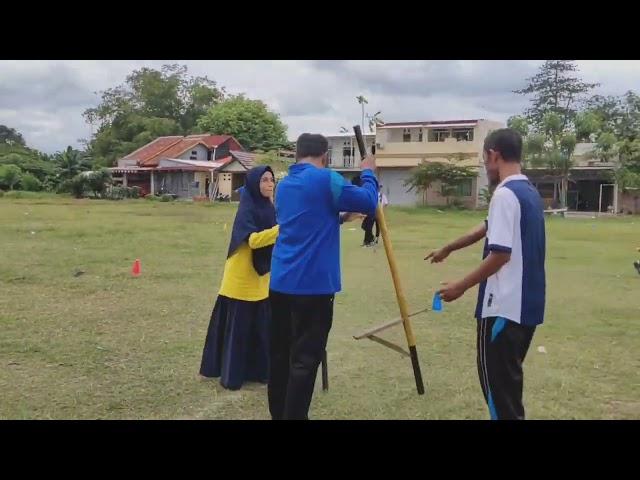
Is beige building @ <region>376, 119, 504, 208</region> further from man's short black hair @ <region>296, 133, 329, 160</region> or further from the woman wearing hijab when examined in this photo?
man's short black hair @ <region>296, 133, 329, 160</region>

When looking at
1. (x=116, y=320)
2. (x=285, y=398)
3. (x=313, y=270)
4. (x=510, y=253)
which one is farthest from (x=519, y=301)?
(x=116, y=320)

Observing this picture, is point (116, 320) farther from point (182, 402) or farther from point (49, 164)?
point (49, 164)

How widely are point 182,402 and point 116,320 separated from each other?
3.11 meters

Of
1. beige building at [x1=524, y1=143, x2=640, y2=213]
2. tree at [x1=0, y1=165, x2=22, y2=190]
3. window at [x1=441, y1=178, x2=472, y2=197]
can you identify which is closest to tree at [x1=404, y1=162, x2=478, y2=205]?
window at [x1=441, y1=178, x2=472, y2=197]

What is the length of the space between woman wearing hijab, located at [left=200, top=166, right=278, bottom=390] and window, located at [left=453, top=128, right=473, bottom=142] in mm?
37145

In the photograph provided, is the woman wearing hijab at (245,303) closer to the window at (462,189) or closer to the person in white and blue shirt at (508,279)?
the person in white and blue shirt at (508,279)

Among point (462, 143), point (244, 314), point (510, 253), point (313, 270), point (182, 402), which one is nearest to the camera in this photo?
point (510, 253)

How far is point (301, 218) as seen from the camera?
387cm

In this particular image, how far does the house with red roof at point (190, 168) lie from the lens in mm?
45188

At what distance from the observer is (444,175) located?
37781 millimetres

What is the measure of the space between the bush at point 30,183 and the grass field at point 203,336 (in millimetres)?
29673

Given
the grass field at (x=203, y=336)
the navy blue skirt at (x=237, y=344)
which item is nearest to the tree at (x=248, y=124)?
the grass field at (x=203, y=336)

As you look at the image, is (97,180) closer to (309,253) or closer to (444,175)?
(444,175)

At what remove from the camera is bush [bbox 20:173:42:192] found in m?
41.3
